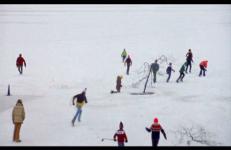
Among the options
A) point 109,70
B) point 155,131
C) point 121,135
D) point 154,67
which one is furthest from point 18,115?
point 154,67

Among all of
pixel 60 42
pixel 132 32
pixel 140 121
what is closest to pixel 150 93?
pixel 140 121

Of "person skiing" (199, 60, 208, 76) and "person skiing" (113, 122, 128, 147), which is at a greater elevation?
"person skiing" (199, 60, 208, 76)

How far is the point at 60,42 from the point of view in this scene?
13.5m

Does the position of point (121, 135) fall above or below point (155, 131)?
below

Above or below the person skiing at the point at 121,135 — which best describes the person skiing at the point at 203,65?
above

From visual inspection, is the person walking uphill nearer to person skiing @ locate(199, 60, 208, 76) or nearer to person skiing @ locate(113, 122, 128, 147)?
person skiing @ locate(113, 122, 128, 147)

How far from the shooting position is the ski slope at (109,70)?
12.3 m

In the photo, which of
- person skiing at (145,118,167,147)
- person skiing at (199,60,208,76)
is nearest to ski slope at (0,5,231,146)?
person skiing at (199,60,208,76)

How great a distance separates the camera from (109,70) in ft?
43.9

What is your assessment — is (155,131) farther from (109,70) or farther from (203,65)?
(203,65)

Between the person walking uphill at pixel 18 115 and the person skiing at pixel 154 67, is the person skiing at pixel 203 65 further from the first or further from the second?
the person walking uphill at pixel 18 115

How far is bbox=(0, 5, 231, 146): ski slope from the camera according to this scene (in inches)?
486

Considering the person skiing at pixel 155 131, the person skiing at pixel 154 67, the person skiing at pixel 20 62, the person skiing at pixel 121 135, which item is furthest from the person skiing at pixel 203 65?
the person skiing at pixel 20 62
